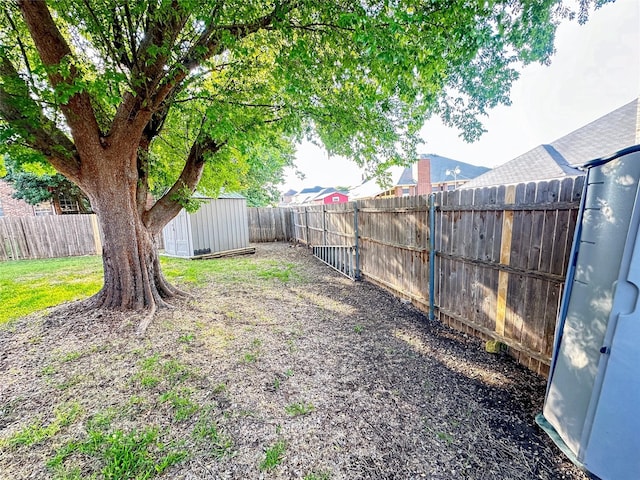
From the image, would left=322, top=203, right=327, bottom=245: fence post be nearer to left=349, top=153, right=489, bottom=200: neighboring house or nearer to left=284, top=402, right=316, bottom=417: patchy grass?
left=284, top=402, right=316, bottom=417: patchy grass

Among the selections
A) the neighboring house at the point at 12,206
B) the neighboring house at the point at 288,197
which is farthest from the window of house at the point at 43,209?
the neighboring house at the point at 288,197

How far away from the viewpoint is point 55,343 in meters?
3.27

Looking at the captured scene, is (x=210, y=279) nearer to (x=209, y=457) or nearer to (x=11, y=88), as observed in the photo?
(x=11, y=88)

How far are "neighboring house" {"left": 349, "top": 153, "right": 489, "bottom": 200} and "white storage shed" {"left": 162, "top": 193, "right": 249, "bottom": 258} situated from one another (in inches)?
462

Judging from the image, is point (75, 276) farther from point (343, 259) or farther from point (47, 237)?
point (343, 259)

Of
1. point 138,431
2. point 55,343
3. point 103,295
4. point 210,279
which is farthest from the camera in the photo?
point 210,279

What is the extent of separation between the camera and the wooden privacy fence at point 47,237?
9.41 meters


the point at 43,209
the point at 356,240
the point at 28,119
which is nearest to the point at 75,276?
the point at 28,119

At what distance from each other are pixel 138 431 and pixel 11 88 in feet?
12.5

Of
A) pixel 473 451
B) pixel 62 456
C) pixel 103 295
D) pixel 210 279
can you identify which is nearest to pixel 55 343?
pixel 103 295

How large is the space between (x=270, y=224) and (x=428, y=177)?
13574mm

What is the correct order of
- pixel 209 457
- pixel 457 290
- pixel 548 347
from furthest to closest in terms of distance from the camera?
pixel 457 290
pixel 548 347
pixel 209 457

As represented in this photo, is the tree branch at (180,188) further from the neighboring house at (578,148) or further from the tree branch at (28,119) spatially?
the neighboring house at (578,148)

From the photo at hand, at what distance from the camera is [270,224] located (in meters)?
15.1
